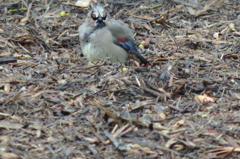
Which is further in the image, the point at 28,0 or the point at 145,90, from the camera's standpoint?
the point at 28,0

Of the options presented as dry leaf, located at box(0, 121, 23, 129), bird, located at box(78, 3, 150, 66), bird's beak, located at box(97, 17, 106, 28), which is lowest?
dry leaf, located at box(0, 121, 23, 129)

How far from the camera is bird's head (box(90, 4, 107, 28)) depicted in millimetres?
6848

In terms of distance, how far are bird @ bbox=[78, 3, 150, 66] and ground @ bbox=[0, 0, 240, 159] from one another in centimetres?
17

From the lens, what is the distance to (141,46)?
24.1 ft

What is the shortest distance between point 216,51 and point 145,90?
2.29m

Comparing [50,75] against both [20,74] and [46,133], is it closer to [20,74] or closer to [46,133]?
[20,74]

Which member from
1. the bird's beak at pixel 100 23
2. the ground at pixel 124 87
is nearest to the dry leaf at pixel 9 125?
the ground at pixel 124 87

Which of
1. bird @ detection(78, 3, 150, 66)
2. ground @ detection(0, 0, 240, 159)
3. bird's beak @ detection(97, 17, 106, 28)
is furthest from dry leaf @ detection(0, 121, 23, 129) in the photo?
bird's beak @ detection(97, 17, 106, 28)

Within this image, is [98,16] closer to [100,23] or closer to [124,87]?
[100,23]

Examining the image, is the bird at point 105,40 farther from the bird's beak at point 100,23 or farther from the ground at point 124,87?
the ground at point 124,87

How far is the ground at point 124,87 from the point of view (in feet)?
13.3

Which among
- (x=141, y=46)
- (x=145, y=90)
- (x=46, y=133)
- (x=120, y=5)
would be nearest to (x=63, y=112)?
(x=46, y=133)

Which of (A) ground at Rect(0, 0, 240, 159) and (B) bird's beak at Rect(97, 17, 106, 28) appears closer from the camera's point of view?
(A) ground at Rect(0, 0, 240, 159)

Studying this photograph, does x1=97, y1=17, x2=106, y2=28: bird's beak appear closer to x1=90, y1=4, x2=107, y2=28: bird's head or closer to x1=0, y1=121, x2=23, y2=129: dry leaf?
x1=90, y1=4, x2=107, y2=28: bird's head
